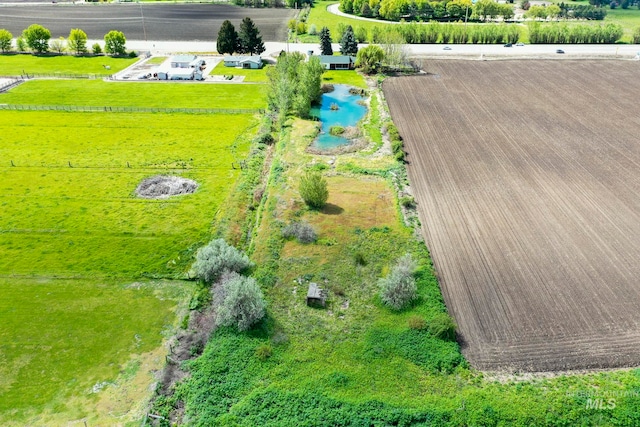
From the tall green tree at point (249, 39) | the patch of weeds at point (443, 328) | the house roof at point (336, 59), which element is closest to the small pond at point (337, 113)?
the house roof at point (336, 59)

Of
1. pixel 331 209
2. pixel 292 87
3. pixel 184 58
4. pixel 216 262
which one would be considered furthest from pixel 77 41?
pixel 216 262

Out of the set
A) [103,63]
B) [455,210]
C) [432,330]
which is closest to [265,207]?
[455,210]

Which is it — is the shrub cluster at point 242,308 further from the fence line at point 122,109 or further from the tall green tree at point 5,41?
the tall green tree at point 5,41

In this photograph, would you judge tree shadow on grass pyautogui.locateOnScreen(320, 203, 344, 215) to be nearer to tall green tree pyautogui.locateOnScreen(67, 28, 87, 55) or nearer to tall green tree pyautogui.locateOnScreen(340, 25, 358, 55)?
tall green tree pyautogui.locateOnScreen(340, 25, 358, 55)

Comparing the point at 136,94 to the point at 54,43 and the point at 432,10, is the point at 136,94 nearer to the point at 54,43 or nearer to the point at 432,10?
the point at 54,43

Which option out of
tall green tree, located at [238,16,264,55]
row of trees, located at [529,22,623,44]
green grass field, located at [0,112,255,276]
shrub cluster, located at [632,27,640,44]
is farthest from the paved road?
shrub cluster, located at [632,27,640,44]
